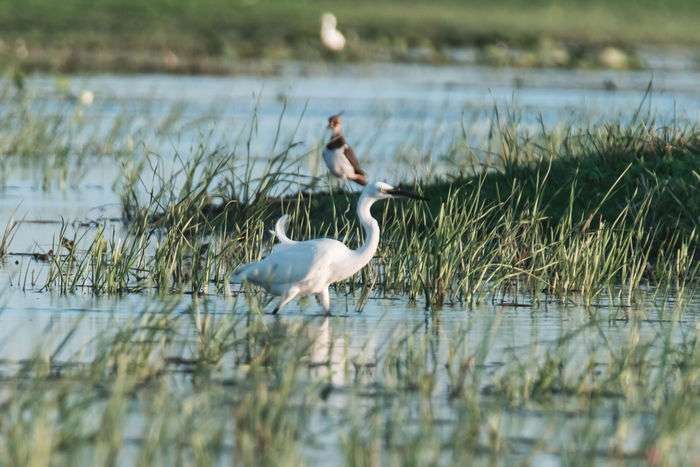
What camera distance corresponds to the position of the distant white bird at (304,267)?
10.0m

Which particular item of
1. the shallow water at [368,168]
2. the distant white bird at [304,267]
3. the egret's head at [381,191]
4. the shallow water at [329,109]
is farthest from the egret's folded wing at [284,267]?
the shallow water at [329,109]

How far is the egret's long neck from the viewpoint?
10.3 metres

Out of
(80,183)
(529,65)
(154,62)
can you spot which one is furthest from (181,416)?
(529,65)

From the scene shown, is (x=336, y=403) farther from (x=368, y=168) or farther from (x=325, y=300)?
(x=368, y=168)

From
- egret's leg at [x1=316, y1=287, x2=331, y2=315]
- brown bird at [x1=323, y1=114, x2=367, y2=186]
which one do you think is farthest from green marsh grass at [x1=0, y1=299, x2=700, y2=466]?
brown bird at [x1=323, y1=114, x2=367, y2=186]

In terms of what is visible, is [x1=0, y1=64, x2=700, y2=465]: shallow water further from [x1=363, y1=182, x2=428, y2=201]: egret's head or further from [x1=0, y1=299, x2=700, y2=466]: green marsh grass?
[x1=363, y1=182, x2=428, y2=201]: egret's head

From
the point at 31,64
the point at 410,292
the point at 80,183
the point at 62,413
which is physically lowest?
the point at 62,413

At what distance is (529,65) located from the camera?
134ft

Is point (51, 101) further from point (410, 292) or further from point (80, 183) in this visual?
point (410, 292)

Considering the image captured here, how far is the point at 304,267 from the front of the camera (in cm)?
1002

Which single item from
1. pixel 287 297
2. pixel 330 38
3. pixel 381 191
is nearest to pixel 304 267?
pixel 287 297

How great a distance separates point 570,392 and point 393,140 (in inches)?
632

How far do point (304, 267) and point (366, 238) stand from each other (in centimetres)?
65

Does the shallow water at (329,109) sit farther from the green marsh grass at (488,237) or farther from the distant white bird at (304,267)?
the distant white bird at (304,267)
